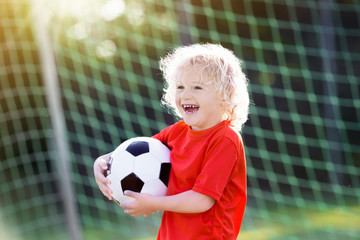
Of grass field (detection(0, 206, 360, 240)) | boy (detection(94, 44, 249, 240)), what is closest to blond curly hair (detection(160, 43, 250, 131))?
boy (detection(94, 44, 249, 240))

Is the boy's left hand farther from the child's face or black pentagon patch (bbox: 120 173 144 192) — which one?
the child's face

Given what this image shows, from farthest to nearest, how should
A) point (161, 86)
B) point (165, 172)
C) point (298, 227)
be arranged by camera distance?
point (161, 86), point (298, 227), point (165, 172)

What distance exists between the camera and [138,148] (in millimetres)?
1790

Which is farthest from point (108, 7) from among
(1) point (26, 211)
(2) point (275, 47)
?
(1) point (26, 211)

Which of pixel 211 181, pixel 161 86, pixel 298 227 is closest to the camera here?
pixel 211 181

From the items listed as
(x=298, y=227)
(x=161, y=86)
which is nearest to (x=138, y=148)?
(x=298, y=227)

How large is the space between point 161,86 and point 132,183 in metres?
3.70

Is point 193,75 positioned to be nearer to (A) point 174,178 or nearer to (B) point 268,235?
(A) point 174,178

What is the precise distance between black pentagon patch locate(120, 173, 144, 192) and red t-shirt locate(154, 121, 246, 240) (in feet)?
0.29

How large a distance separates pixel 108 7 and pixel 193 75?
12.5ft

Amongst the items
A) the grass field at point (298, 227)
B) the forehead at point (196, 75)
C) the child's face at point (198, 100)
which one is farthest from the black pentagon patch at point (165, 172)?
the grass field at point (298, 227)

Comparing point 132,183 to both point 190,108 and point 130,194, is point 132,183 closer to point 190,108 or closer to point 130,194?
point 130,194

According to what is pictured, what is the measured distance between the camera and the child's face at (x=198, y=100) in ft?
5.32

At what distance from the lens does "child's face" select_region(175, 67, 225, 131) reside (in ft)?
5.32
